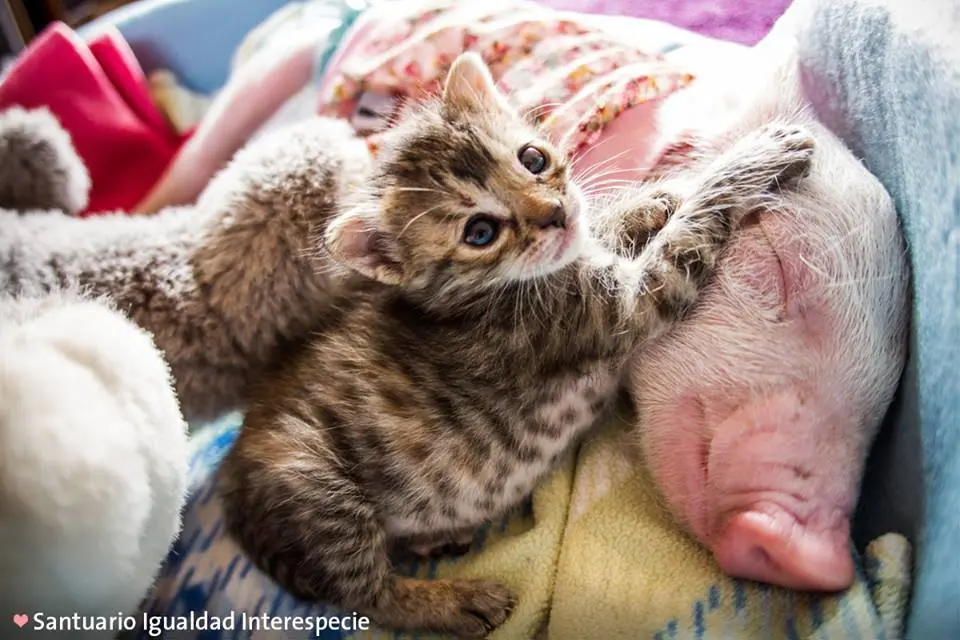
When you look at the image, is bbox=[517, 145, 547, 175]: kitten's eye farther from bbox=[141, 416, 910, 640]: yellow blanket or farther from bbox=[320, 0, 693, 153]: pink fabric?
bbox=[141, 416, 910, 640]: yellow blanket

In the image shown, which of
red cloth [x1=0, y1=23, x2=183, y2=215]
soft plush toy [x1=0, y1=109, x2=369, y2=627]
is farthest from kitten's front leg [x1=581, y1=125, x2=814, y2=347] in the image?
red cloth [x1=0, y1=23, x2=183, y2=215]

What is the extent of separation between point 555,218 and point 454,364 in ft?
0.82

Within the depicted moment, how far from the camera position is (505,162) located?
108 centimetres

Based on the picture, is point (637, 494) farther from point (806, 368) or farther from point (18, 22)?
point (18, 22)

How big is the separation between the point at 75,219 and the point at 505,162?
78cm

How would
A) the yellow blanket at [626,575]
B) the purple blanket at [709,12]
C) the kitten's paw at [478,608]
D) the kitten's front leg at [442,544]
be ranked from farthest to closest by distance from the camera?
the purple blanket at [709,12]
the kitten's front leg at [442,544]
the kitten's paw at [478,608]
the yellow blanket at [626,575]

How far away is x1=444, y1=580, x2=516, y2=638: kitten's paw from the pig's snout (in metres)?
0.28

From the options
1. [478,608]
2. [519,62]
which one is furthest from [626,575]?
[519,62]

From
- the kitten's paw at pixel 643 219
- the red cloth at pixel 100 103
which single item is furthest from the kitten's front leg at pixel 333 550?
the red cloth at pixel 100 103

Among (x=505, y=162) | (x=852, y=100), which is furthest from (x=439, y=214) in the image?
(x=852, y=100)

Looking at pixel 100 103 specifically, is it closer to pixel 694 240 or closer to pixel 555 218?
pixel 555 218

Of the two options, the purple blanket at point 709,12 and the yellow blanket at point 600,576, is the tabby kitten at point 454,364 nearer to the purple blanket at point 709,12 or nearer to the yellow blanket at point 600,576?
the yellow blanket at point 600,576

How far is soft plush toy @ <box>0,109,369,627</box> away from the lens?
0.69 metres

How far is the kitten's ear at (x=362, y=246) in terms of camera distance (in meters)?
1.05
